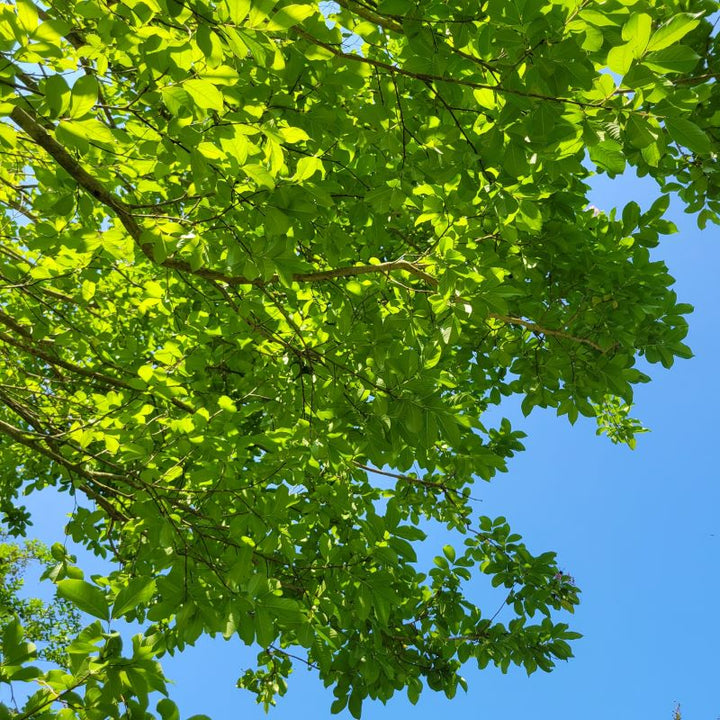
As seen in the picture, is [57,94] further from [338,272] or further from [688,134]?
[688,134]

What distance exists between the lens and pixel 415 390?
2.72m

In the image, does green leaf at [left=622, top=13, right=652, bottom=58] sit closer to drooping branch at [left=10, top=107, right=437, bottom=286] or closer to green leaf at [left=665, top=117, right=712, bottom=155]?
green leaf at [left=665, top=117, right=712, bottom=155]

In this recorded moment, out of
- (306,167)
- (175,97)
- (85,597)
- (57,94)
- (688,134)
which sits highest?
(306,167)

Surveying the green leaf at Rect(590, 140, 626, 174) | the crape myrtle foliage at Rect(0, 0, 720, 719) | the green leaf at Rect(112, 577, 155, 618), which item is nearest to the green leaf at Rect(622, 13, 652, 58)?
the crape myrtle foliage at Rect(0, 0, 720, 719)

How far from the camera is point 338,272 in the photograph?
10.2ft

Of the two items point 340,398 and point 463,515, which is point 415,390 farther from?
point 463,515

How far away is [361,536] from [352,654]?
0.78 m

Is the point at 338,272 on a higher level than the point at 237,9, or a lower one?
higher

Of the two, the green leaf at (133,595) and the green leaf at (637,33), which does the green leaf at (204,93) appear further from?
the green leaf at (133,595)

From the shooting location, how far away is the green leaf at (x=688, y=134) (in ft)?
6.56

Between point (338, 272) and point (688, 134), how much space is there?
170 centimetres

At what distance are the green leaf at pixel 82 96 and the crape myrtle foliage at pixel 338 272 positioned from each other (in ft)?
0.03

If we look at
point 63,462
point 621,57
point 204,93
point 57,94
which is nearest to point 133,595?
point 57,94

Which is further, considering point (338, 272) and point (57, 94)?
point (338, 272)
